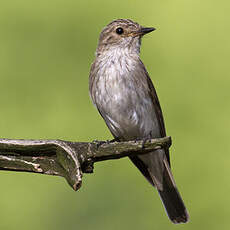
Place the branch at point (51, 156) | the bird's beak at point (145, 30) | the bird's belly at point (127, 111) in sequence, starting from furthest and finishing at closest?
the bird's beak at point (145, 30) → the bird's belly at point (127, 111) → the branch at point (51, 156)

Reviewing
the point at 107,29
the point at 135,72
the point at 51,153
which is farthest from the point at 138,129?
the point at 51,153

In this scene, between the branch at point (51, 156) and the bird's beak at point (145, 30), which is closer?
the branch at point (51, 156)

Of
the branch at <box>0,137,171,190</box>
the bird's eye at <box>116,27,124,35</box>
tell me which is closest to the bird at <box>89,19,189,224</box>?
the bird's eye at <box>116,27,124,35</box>

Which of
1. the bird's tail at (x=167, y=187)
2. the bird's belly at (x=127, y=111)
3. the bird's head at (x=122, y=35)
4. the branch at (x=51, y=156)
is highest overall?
the bird's head at (x=122, y=35)

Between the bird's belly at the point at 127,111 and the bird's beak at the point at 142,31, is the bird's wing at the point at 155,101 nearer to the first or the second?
the bird's belly at the point at 127,111

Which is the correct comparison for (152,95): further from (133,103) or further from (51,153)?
(51,153)

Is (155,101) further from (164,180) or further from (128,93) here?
(164,180)

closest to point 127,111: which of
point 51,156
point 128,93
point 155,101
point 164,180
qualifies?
point 128,93

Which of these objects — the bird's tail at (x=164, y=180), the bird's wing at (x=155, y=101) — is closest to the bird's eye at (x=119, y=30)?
the bird's wing at (x=155, y=101)
